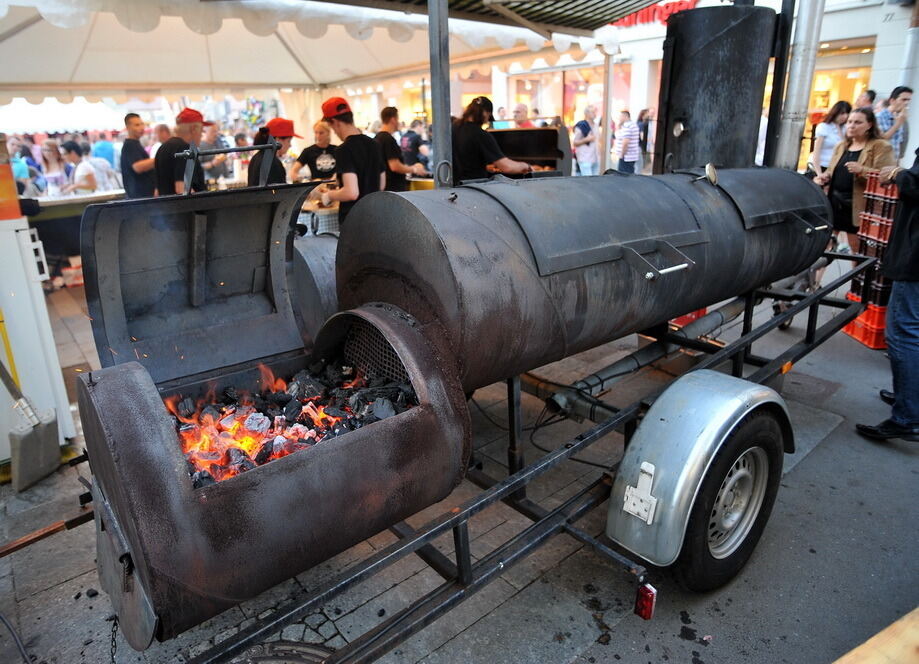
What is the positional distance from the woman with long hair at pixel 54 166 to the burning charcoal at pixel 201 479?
12198 millimetres

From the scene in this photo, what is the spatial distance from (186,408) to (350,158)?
336 cm

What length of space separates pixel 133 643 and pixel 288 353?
1.55 meters

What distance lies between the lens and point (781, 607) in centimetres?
266

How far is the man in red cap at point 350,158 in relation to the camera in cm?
521

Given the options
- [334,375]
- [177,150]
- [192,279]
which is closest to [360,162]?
[177,150]

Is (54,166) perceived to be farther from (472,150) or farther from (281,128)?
(472,150)

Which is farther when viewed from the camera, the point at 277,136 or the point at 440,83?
the point at 277,136

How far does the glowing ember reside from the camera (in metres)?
2.04

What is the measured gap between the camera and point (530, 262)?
2379mm

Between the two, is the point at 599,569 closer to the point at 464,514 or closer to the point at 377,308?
the point at 464,514

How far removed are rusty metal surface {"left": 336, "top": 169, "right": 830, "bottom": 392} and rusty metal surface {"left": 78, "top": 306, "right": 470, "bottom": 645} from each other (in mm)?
281

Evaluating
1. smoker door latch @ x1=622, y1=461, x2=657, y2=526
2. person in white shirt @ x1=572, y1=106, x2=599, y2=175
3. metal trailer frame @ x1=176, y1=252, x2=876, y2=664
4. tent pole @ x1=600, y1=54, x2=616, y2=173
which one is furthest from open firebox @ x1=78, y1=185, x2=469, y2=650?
person in white shirt @ x1=572, y1=106, x2=599, y2=175

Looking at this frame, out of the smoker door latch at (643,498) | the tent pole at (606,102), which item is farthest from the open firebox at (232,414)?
the tent pole at (606,102)

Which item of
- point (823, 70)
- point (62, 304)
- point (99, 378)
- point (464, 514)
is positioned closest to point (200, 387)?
point (99, 378)
